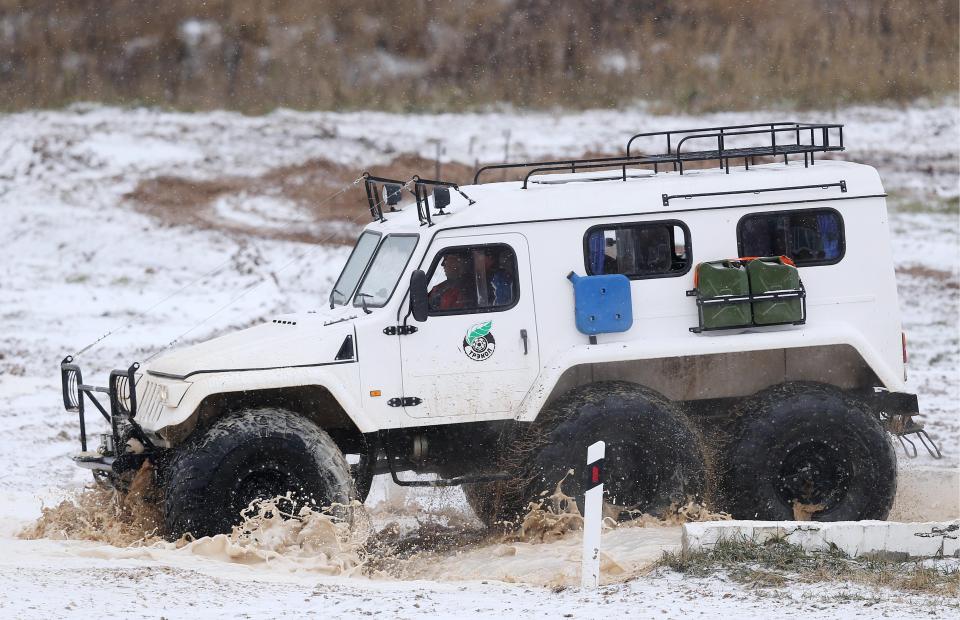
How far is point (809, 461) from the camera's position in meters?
9.85

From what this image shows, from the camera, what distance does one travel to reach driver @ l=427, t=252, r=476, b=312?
9.70 m

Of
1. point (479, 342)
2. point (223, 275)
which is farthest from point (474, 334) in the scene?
point (223, 275)

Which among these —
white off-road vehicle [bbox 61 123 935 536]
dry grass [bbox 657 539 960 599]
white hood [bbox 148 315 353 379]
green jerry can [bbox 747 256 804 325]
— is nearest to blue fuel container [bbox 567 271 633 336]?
white off-road vehicle [bbox 61 123 935 536]

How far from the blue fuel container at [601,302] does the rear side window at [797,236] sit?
1.06 metres

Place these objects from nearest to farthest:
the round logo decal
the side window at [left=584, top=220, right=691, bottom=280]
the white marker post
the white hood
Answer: the white marker post < the white hood < the round logo decal < the side window at [left=584, top=220, right=691, bottom=280]

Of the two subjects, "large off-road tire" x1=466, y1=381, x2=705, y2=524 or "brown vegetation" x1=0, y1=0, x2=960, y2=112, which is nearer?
"large off-road tire" x1=466, y1=381, x2=705, y2=524

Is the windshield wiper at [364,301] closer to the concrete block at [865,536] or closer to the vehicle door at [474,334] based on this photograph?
the vehicle door at [474,334]

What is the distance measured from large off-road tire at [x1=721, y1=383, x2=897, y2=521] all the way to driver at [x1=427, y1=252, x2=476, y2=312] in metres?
2.19

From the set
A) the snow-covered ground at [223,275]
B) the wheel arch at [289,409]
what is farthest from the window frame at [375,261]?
the snow-covered ground at [223,275]

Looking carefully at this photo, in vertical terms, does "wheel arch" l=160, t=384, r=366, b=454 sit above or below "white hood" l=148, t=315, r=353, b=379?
below

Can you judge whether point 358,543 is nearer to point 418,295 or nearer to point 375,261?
point 418,295

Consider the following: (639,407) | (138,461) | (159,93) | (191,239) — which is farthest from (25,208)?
(639,407)

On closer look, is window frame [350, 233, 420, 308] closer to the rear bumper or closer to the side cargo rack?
the side cargo rack

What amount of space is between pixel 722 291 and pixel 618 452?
4.45 feet
